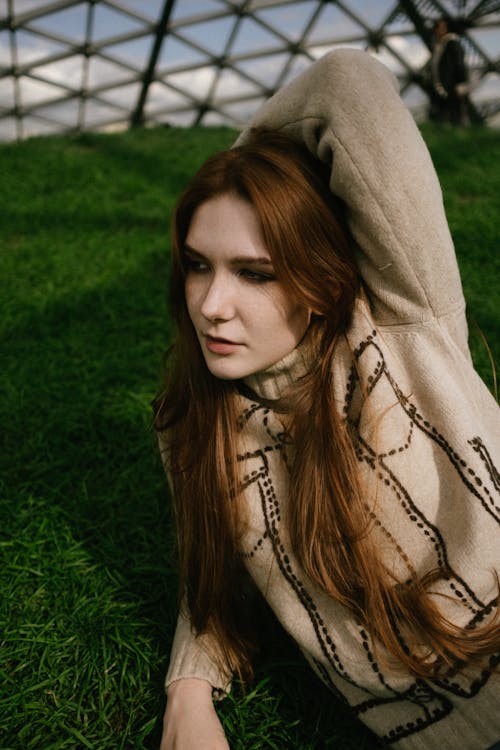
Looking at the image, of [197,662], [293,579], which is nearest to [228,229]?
[293,579]

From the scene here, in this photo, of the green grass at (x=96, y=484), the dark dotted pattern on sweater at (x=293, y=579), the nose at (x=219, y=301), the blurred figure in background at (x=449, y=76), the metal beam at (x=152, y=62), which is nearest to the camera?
the nose at (x=219, y=301)

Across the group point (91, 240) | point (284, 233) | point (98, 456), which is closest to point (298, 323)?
point (284, 233)

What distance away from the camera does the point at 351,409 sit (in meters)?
1.03

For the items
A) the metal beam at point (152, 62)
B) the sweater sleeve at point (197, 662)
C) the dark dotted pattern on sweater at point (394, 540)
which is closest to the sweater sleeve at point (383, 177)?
the dark dotted pattern on sweater at point (394, 540)

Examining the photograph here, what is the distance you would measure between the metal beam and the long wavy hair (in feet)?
28.9

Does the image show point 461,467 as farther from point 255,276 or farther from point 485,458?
point 255,276

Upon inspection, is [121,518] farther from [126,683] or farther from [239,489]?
[239,489]

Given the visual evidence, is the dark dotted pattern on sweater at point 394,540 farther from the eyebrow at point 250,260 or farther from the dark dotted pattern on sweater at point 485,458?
the eyebrow at point 250,260

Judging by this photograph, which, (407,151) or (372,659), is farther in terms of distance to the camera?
(372,659)

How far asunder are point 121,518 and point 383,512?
1210 millimetres

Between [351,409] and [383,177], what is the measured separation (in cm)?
42

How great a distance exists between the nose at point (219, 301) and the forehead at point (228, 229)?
0.06 metres

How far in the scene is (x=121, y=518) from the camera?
195 cm

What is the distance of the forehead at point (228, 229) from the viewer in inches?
37.4
